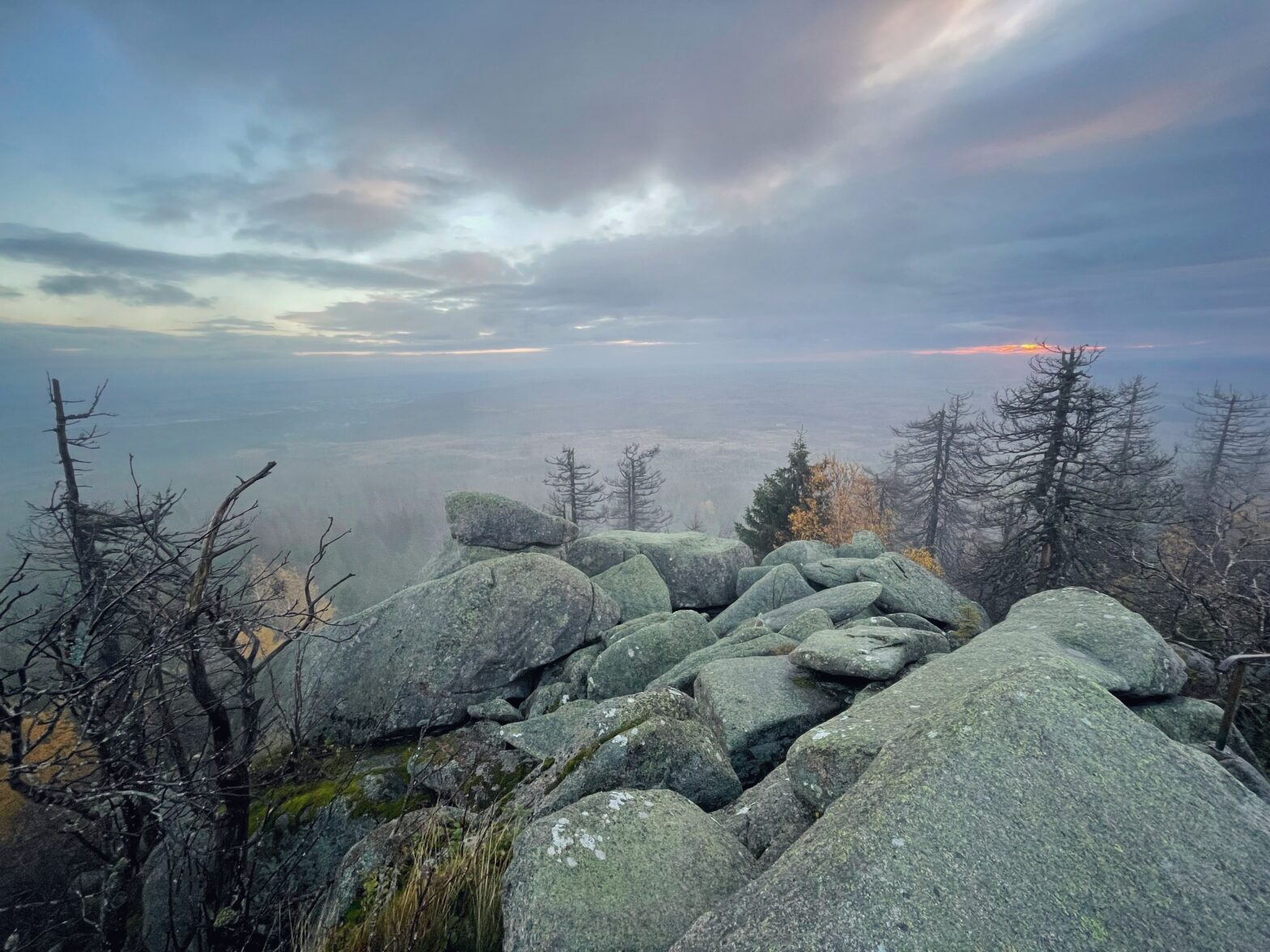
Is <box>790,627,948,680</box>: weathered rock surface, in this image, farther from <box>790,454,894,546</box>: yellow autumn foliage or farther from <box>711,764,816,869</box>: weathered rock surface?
<box>790,454,894,546</box>: yellow autumn foliage

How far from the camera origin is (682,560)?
1778 centimetres

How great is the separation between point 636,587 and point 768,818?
1055 cm

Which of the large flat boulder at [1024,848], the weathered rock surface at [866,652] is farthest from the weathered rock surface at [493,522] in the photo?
the large flat boulder at [1024,848]

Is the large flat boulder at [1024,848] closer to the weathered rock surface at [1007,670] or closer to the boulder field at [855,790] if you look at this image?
the boulder field at [855,790]

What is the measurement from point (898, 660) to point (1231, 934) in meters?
4.40

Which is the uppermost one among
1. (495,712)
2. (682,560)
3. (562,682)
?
(682,560)

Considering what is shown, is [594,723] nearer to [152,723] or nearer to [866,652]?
[866,652]

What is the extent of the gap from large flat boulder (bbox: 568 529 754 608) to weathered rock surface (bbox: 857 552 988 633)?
17.0 feet

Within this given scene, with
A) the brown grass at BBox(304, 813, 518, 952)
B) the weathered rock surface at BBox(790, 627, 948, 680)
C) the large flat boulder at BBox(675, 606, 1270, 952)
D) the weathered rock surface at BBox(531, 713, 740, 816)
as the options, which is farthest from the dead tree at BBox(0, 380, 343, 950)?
the weathered rock surface at BBox(790, 627, 948, 680)

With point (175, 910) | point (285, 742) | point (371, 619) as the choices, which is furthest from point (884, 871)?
point (285, 742)

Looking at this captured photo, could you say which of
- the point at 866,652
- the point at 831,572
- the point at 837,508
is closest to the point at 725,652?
the point at 866,652

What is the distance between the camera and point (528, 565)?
12.8 meters

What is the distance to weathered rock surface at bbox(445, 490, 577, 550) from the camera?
17609 mm

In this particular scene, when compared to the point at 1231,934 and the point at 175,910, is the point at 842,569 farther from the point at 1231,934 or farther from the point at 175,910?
the point at 175,910
